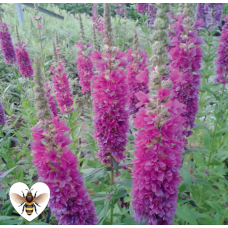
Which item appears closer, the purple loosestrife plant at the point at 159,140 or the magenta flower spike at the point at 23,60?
the purple loosestrife plant at the point at 159,140

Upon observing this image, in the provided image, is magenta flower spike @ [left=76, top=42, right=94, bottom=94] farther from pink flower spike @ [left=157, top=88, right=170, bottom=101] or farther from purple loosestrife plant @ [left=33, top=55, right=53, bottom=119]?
pink flower spike @ [left=157, top=88, right=170, bottom=101]

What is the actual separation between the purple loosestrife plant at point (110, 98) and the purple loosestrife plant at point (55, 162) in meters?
0.65

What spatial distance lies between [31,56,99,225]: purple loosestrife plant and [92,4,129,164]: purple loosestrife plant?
25.5 inches

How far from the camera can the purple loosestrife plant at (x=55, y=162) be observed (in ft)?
4.62

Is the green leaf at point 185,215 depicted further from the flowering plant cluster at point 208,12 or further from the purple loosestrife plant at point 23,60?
the flowering plant cluster at point 208,12

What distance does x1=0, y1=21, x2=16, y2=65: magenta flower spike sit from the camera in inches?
173

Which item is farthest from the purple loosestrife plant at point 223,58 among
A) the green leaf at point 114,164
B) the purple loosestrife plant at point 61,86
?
the purple loosestrife plant at point 61,86

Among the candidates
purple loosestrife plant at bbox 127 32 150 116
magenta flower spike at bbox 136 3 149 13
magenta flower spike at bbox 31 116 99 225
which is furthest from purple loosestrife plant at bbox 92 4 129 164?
magenta flower spike at bbox 136 3 149 13

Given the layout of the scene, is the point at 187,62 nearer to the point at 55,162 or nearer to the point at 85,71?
the point at 55,162

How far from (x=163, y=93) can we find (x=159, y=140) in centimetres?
35

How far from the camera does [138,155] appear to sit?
153 centimetres

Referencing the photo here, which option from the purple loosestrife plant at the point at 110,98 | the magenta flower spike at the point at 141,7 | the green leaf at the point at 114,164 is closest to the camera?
the purple loosestrife plant at the point at 110,98

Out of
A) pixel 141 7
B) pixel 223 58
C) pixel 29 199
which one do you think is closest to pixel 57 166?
pixel 29 199

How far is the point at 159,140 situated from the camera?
1490 millimetres
